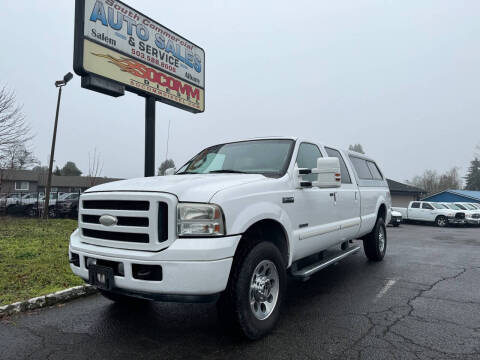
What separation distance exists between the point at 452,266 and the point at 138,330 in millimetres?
6220

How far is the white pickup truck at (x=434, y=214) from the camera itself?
21609mm

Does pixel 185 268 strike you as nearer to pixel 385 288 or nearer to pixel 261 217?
pixel 261 217

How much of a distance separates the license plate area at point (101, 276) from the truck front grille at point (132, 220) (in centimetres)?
22

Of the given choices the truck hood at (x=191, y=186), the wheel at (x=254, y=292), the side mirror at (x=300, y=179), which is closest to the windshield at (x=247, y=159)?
the side mirror at (x=300, y=179)

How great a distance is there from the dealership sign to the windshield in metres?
4.20

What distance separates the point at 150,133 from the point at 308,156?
521cm

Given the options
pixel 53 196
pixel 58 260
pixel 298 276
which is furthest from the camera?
pixel 53 196

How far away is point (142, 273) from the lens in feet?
9.30

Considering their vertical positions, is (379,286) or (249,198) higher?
(249,198)

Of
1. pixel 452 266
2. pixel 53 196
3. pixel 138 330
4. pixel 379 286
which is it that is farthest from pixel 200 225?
pixel 53 196

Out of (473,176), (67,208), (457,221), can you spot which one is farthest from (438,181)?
(67,208)

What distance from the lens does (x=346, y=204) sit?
5180 millimetres

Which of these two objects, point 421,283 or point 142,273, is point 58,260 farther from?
point 421,283

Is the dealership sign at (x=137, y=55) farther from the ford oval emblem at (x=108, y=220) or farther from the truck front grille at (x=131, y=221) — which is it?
the truck front grille at (x=131, y=221)
